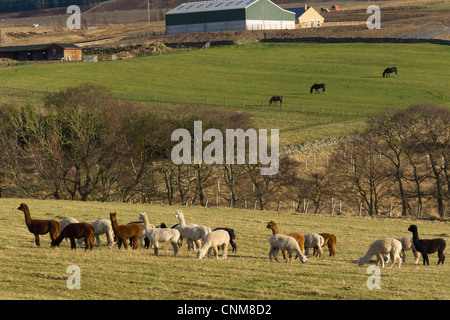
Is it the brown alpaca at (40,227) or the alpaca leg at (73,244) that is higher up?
the brown alpaca at (40,227)

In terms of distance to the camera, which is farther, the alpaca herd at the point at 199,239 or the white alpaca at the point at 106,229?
the white alpaca at the point at 106,229

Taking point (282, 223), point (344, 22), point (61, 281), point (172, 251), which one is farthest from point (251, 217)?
point (344, 22)

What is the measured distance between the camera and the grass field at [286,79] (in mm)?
69562

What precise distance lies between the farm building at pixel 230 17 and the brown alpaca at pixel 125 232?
105126 mm

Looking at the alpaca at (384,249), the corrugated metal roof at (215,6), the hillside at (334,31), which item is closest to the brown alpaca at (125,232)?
the alpaca at (384,249)

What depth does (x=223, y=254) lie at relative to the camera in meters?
20.8

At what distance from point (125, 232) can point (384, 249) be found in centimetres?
811

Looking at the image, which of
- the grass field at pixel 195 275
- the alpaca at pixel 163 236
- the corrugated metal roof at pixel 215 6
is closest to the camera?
the grass field at pixel 195 275

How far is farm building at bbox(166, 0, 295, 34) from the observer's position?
406 ft

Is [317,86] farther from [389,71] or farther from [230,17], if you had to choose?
[230,17]

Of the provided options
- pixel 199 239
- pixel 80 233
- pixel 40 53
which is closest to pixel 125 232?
pixel 80 233

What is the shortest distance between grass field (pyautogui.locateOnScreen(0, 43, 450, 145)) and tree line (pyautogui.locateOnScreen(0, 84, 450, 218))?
7.45m

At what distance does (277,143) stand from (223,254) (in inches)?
1420

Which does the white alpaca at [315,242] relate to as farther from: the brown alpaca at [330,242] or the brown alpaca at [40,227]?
the brown alpaca at [40,227]
